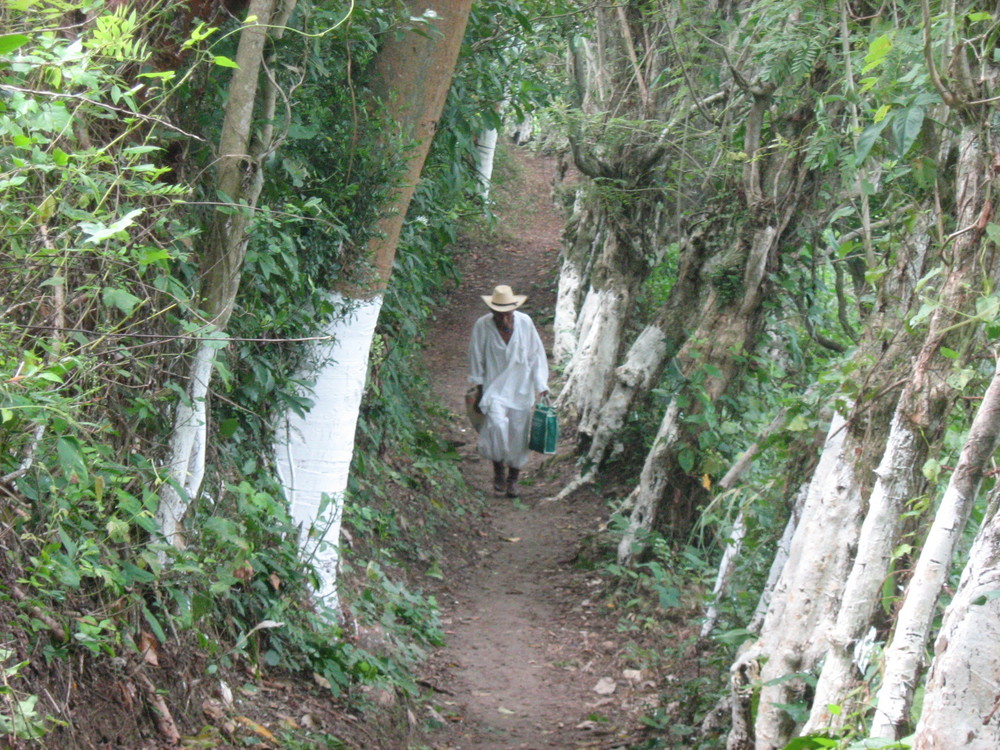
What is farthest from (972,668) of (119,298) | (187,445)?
(187,445)

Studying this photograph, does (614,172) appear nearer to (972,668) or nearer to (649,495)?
(649,495)

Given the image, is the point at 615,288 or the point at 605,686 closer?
the point at 605,686

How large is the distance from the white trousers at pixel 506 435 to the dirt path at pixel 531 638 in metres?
0.48

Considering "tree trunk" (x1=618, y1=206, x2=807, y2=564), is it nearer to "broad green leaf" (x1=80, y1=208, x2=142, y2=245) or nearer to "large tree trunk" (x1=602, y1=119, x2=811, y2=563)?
"large tree trunk" (x1=602, y1=119, x2=811, y2=563)

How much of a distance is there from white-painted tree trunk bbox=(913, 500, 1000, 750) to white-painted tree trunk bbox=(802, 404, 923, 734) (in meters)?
1.28

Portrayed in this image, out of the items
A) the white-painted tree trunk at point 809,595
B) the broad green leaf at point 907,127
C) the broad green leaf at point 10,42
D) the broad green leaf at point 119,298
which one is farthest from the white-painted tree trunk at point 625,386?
the broad green leaf at point 10,42

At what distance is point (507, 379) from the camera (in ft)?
34.7

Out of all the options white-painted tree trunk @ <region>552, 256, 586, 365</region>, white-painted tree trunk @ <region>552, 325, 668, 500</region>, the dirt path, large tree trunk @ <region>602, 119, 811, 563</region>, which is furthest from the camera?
white-painted tree trunk @ <region>552, 256, 586, 365</region>

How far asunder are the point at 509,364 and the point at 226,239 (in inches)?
246

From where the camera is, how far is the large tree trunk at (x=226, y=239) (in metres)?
4.25

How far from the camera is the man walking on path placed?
10383mm

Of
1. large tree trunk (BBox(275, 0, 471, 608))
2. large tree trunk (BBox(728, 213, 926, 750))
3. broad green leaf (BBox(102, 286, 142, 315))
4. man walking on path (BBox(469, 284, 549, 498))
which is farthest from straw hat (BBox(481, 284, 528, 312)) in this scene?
broad green leaf (BBox(102, 286, 142, 315))

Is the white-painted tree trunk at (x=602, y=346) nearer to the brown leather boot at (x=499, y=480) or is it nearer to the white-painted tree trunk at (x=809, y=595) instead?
the brown leather boot at (x=499, y=480)

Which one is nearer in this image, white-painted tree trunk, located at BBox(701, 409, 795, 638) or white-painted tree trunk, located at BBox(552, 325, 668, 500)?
white-painted tree trunk, located at BBox(701, 409, 795, 638)
